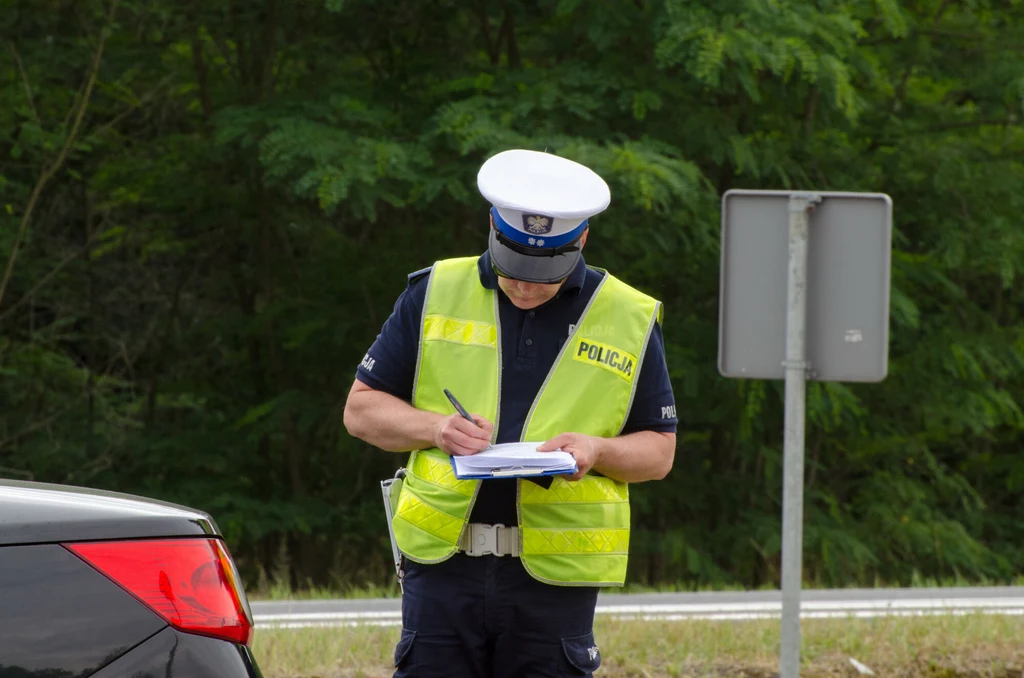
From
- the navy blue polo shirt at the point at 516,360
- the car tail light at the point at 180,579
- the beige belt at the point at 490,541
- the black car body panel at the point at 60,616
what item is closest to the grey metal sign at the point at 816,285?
the navy blue polo shirt at the point at 516,360

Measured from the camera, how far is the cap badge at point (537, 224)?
3.04 m

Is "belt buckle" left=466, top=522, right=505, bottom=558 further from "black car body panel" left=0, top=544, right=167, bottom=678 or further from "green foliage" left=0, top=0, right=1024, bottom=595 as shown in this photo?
"green foliage" left=0, top=0, right=1024, bottom=595

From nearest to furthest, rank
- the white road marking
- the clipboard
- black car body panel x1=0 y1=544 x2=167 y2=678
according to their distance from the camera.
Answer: black car body panel x1=0 y1=544 x2=167 y2=678 < the clipboard < the white road marking

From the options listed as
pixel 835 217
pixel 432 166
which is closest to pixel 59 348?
pixel 432 166

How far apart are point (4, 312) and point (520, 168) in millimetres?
10846

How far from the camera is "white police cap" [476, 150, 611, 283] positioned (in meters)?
3.04

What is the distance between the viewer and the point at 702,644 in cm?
607

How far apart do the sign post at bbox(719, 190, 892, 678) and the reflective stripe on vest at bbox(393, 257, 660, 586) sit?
1843 mm

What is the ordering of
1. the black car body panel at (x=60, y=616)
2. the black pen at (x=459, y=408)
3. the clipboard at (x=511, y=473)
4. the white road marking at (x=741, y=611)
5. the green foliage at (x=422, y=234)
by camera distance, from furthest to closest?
the green foliage at (x=422, y=234)
the white road marking at (x=741, y=611)
the black pen at (x=459, y=408)
the clipboard at (x=511, y=473)
the black car body panel at (x=60, y=616)

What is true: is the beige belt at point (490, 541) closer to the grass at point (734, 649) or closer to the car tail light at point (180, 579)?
the car tail light at point (180, 579)

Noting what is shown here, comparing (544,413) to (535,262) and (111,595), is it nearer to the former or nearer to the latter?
(535,262)

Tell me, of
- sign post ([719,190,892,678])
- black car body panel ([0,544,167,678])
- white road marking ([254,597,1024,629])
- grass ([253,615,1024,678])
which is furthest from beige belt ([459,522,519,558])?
white road marking ([254,597,1024,629])

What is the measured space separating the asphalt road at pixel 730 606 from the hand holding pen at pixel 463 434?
3676mm

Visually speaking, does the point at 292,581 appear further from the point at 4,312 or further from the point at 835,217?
the point at 835,217
